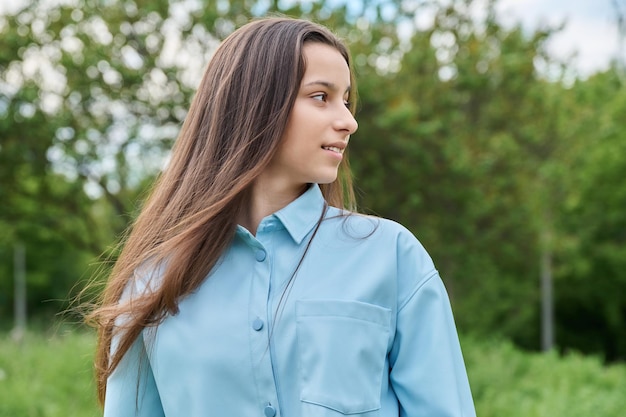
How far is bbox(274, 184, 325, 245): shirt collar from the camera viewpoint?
177 centimetres

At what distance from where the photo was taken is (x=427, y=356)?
161cm

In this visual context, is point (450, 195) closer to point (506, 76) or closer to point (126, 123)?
point (506, 76)

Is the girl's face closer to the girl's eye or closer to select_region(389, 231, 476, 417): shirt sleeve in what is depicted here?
the girl's eye

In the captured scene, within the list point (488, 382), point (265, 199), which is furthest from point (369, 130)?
point (265, 199)

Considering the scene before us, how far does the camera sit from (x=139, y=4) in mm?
12594

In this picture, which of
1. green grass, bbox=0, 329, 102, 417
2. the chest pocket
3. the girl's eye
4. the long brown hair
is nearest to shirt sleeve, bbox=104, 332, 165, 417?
the long brown hair

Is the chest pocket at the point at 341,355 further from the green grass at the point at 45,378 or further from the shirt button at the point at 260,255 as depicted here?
the green grass at the point at 45,378

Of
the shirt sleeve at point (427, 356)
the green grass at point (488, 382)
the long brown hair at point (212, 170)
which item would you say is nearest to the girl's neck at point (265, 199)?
the long brown hair at point (212, 170)

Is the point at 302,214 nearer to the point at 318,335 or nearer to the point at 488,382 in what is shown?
the point at 318,335

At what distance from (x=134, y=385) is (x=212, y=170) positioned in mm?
522

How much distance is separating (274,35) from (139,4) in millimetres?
11466

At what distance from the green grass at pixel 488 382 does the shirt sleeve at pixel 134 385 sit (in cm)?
365

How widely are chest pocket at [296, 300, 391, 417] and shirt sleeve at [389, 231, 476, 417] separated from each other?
4 cm

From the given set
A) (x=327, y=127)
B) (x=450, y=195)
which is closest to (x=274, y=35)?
(x=327, y=127)
